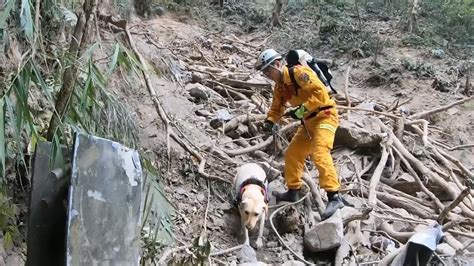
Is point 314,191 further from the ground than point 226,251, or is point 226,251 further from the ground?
point 226,251

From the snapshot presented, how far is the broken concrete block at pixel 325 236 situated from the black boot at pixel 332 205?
324 millimetres

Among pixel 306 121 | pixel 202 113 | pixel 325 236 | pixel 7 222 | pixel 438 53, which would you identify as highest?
pixel 7 222

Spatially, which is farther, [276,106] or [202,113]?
[202,113]

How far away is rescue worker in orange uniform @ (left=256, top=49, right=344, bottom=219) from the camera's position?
16.2 feet

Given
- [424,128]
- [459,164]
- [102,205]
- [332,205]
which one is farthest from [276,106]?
[102,205]

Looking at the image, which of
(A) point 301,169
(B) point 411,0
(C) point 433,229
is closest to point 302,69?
(A) point 301,169

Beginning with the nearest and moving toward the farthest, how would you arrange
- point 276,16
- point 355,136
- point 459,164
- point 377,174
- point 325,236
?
point 325,236
point 377,174
point 459,164
point 355,136
point 276,16

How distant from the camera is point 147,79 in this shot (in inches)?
211

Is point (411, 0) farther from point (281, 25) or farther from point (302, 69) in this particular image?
point (302, 69)

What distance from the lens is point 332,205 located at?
16.1 ft

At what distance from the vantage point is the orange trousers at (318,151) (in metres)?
4.94

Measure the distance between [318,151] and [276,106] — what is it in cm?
72

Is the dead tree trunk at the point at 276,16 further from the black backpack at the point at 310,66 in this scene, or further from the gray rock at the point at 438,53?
the black backpack at the point at 310,66

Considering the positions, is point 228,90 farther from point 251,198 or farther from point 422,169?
point 251,198
